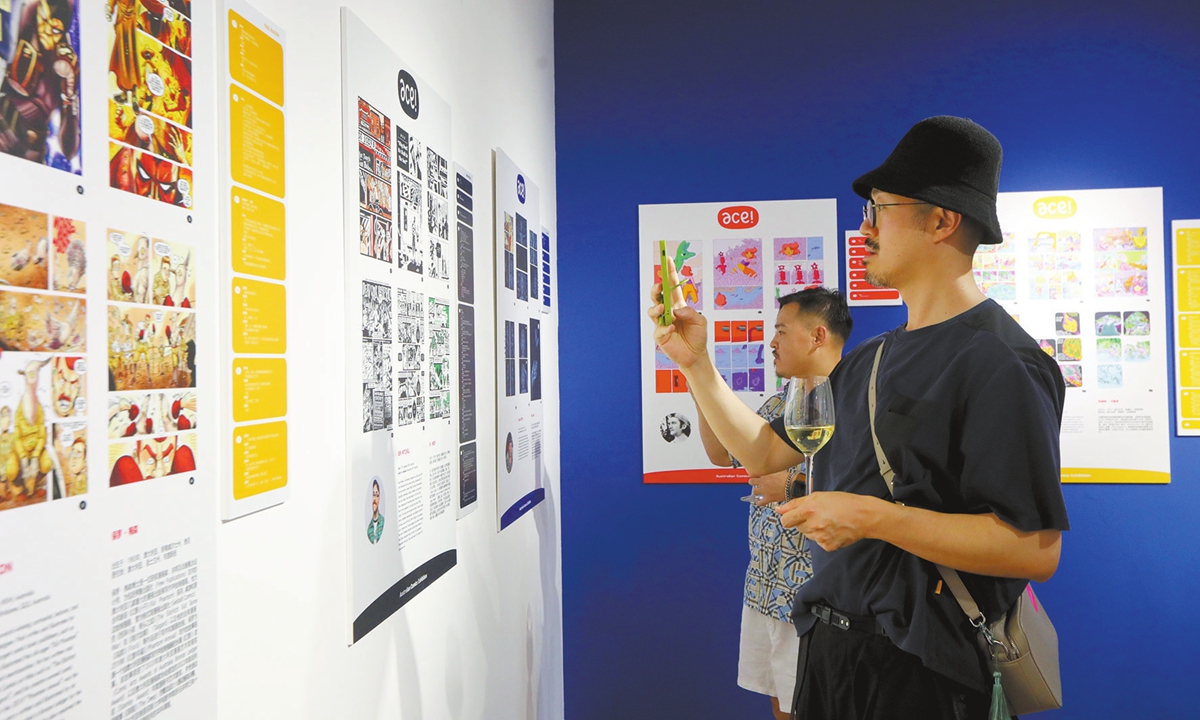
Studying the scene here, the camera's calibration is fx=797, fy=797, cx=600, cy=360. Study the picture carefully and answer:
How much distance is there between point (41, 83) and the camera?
772mm

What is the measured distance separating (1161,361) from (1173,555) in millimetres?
815

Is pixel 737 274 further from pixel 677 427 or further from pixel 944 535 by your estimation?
pixel 944 535

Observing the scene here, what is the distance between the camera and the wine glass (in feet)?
5.11

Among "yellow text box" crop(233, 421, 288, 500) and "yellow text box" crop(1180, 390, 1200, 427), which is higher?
"yellow text box" crop(233, 421, 288, 500)

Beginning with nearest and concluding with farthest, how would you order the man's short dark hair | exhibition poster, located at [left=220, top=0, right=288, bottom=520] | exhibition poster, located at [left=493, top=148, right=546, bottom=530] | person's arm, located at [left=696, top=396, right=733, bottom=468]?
exhibition poster, located at [left=220, top=0, right=288, bottom=520]
exhibition poster, located at [left=493, top=148, right=546, bottom=530]
the man's short dark hair
person's arm, located at [left=696, top=396, right=733, bottom=468]

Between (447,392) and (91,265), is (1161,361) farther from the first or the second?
(91,265)

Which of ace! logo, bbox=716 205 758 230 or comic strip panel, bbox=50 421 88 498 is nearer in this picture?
comic strip panel, bbox=50 421 88 498

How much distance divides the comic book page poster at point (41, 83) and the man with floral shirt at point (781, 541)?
2103 millimetres

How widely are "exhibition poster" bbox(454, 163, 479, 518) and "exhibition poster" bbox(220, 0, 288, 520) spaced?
898 mm

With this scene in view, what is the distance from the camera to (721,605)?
11.5 ft

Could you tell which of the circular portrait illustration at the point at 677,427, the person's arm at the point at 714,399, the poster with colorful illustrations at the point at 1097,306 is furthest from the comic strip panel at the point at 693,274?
the person's arm at the point at 714,399

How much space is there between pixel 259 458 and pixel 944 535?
1.14 meters

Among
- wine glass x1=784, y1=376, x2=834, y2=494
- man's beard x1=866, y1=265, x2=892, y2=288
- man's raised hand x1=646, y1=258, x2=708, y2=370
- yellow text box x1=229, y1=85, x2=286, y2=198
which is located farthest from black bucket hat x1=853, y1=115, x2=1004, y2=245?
yellow text box x1=229, y1=85, x2=286, y2=198

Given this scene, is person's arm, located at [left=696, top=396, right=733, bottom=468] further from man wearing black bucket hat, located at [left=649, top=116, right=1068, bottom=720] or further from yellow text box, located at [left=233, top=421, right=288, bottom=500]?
yellow text box, located at [left=233, top=421, right=288, bottom=500]
